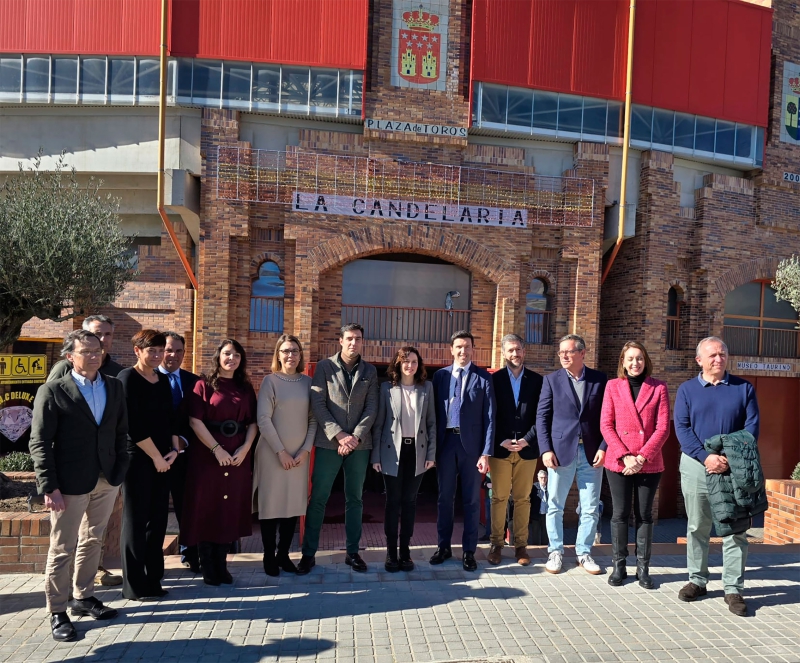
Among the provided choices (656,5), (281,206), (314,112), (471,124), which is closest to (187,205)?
(281,206)

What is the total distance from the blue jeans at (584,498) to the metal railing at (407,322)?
7881 mm

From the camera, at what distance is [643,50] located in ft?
41.7

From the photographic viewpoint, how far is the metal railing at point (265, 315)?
475 inches

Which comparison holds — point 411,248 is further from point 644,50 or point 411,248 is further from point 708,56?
point 708,56

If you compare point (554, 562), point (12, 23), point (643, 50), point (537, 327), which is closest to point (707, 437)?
point (554, 562)

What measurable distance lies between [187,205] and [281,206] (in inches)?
76.4

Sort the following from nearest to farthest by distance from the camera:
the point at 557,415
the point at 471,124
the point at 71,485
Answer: the point at 71,485 → the point at 557,415 → the point at 471,124

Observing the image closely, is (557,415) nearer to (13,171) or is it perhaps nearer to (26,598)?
(26,598)

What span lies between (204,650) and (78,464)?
4.80ft

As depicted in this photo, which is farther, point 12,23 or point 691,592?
point 12,23

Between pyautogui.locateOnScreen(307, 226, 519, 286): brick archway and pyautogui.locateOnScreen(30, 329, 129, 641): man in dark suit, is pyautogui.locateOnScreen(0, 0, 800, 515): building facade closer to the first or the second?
pyautogui.locateOnScreen(307, 226, 519, 286): brick archway

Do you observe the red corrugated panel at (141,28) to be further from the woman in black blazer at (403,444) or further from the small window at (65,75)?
the woman in black blazer at (403,444)

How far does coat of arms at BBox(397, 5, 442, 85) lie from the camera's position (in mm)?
11984

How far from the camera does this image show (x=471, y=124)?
1210 centimetres
